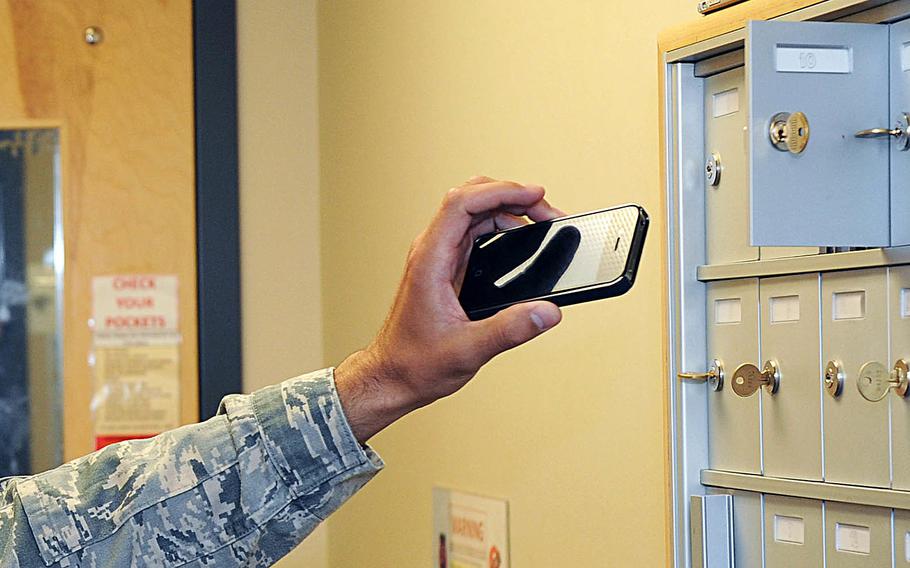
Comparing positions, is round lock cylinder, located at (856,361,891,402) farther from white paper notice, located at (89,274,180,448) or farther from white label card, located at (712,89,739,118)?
white paper notice, located at (89,274,180,448)

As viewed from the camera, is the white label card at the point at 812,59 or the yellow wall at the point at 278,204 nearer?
the white label card at the point at 812,59

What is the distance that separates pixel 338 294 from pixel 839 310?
143cm

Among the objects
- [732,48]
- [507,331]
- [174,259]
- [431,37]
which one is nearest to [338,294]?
[174,259]

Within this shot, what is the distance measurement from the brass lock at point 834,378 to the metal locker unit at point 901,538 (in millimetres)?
102

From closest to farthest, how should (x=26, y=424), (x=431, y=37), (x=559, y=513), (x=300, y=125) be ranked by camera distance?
(x=559, y=513) → (x=431, y=37) → (x=26, y=424) → (x=300, y=125)

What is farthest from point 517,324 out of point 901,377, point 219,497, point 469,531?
point 469,531

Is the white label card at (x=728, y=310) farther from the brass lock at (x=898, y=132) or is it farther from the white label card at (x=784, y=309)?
the brass lock at (x=898, y=132)

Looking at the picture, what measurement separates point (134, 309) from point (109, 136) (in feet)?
1.12

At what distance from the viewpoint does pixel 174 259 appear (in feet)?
7.48

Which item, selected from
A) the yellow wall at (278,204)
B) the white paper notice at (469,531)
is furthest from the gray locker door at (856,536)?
the yellow wall at (278,204)

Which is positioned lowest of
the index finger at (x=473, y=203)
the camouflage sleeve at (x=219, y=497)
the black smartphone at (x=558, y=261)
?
the camouflage sleeve at (x=219, y=497)

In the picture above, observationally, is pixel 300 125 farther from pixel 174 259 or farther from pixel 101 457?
pixel 101 457

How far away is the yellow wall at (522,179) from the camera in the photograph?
4.17ft

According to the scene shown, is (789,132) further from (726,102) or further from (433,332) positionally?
(433,332)
